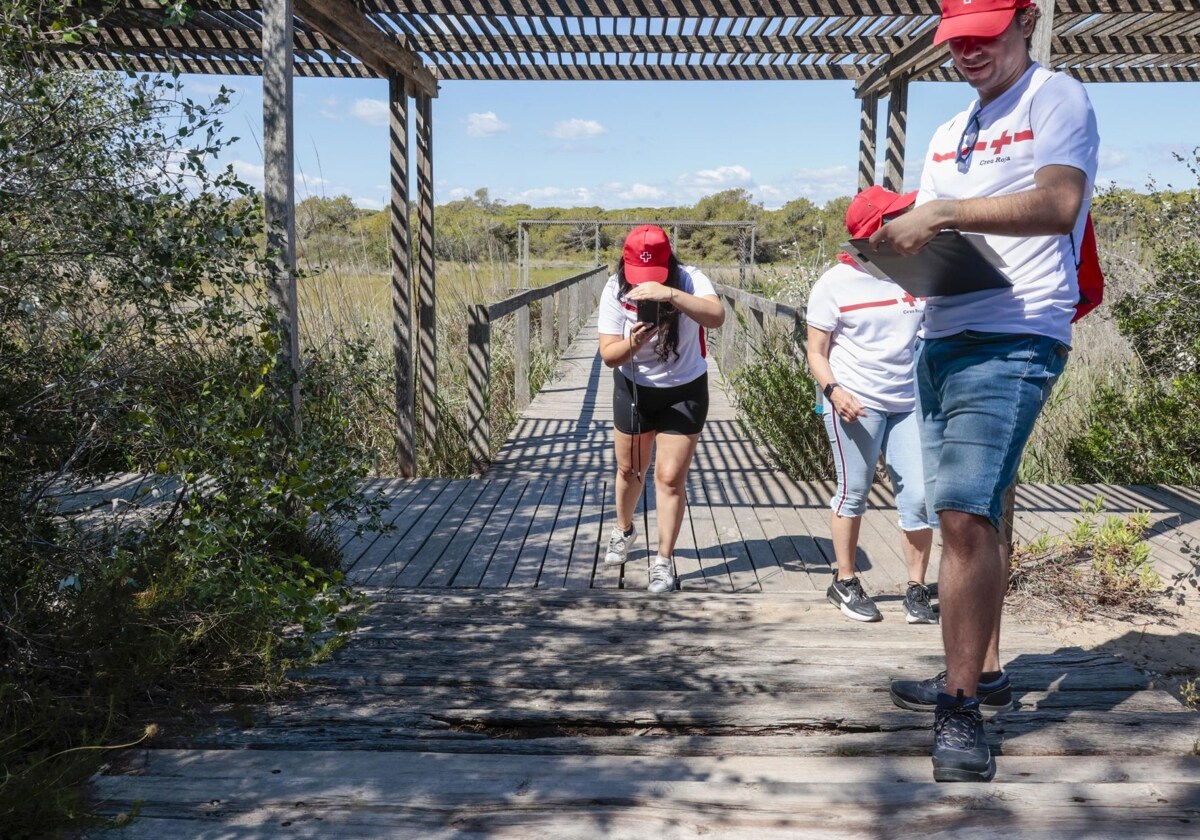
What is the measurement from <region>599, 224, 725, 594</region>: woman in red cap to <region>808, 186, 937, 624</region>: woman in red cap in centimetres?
43

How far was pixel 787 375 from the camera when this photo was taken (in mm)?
5871

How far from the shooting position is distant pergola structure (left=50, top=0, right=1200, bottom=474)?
16.0ft

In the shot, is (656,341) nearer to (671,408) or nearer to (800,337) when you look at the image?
(671,408)

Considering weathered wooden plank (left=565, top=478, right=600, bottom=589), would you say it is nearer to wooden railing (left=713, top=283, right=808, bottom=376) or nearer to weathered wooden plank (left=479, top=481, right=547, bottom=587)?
weathered wooden plank (left=479, top=481, right=547, bottom=587)

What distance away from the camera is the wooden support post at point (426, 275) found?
6.50m

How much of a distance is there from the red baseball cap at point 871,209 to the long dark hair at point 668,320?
64 centimetres

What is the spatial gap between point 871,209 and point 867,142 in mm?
3417

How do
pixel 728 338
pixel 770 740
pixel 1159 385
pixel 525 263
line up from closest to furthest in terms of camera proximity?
pixel 770 740 → pixel 1159 385 → pixel 728 338 → pixel 525 263

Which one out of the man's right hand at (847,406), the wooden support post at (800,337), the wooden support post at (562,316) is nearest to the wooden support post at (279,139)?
the man's right hand at (847,406)

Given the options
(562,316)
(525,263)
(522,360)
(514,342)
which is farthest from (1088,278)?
(525,263)

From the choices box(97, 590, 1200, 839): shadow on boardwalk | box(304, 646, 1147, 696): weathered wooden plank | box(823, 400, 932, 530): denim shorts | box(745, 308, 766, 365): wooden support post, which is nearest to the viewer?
box(97, 590, 1200, 839): shadow on boardwalk

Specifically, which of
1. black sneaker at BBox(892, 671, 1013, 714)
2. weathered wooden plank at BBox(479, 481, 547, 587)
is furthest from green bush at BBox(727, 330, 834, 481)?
black sneaker at BBox(892, 671, 1013, 714)

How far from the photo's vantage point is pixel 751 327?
7.12 m

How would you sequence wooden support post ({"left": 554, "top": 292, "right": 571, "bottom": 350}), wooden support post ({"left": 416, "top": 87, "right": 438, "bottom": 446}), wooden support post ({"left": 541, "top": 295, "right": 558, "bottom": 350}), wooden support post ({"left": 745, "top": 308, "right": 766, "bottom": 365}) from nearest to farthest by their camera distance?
wooden support post ({"left": 416, "top": 87, "right": 438, "bottom": 446}) < wooden support post ({"left": 745, "top": 308, "right": 766, "bottom": 365}) < wooden support post ({"left": 541, "top": 295, "right": 558, "bottom": 350}) < wooden support post ({"left": 554, "top": 292, "right": 571, "bottom": 350})
